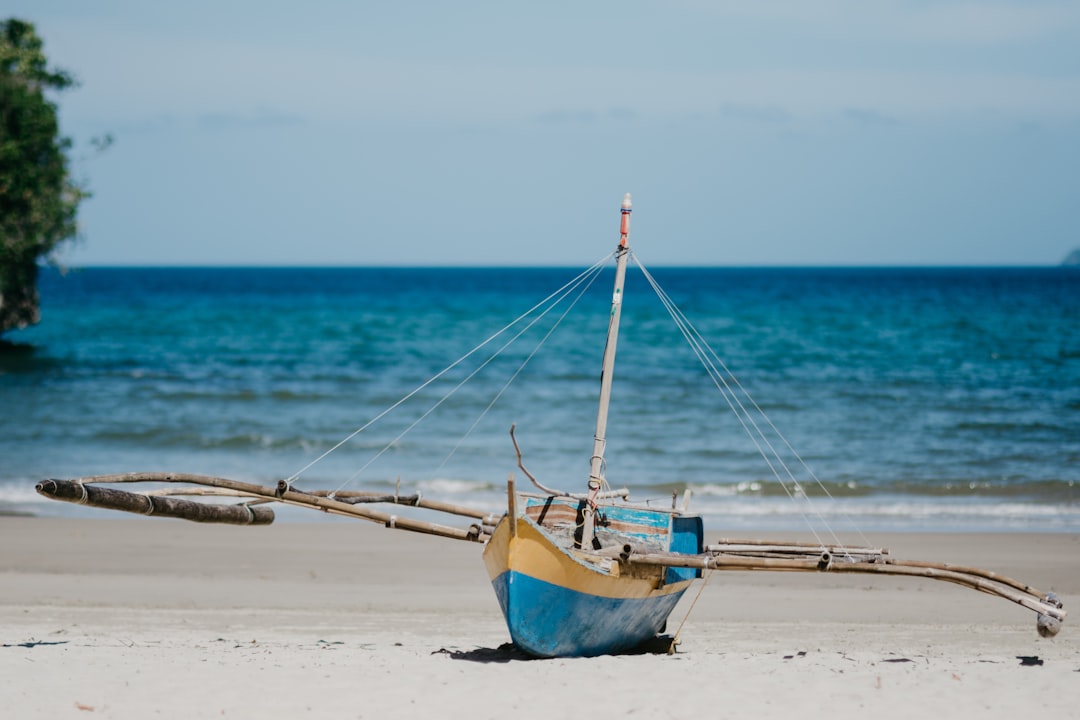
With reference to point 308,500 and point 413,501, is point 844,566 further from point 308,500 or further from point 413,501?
point 308,500

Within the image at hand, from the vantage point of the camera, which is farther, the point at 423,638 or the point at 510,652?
the point at 423,638

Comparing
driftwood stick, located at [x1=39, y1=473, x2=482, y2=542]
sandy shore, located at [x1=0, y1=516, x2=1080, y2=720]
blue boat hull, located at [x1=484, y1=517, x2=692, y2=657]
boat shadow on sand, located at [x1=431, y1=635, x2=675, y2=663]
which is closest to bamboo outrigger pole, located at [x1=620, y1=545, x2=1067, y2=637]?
blue boat hull, located at [x1=484, y1=517, x2=692, y2=657]

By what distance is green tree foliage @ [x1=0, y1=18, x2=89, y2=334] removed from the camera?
31672 mm

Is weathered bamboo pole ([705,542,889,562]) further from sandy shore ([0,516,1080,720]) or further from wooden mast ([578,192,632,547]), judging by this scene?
wooden mast ([578,192,632,547])

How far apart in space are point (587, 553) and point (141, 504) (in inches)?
128

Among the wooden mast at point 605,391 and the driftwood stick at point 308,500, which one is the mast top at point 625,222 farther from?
the driftwood stick at point 308,500

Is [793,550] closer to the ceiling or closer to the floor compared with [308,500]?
closer to the floor

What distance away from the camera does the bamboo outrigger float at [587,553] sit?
25.6ft

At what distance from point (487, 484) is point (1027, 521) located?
8.26 metres

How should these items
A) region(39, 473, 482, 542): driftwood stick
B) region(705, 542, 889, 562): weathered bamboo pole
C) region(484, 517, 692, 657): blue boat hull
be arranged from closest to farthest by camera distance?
1. region(484, 517, 692, 657): blue boat hull
2. region(39, 473, 482, 542): driftwood stick
3. region(705, 542, 889, 562): weathered bamboo pole

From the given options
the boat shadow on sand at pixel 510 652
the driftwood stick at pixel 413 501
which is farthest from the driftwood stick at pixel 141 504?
the boat shadow on sand at pixel 510 652

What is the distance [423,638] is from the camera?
966cm

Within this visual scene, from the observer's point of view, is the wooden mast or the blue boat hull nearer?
the blue boat hull

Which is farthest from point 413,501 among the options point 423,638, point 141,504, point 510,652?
point 141,504
